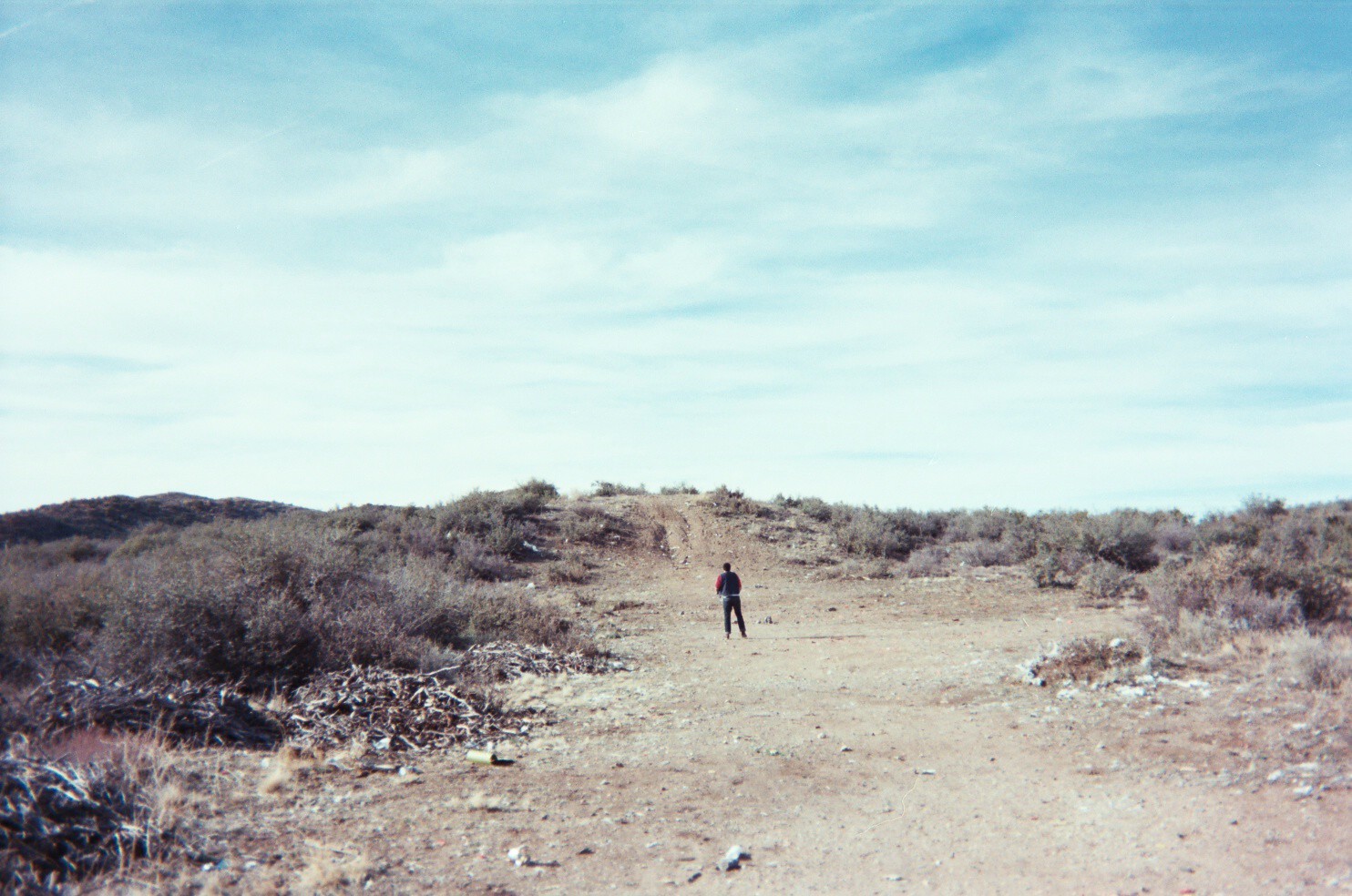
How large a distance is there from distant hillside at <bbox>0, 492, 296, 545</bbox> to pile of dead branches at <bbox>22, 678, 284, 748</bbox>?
2432 cm

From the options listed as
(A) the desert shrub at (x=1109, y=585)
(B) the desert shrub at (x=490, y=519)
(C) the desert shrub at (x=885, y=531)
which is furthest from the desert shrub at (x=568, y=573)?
(A) the desert shrub at (x=1109, y=585)

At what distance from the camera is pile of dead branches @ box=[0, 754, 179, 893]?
14.6ft

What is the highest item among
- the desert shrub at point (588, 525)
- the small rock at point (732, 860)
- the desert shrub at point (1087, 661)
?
the desert shrub at point (588, 525)

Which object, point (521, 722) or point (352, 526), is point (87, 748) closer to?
point (521, 722)

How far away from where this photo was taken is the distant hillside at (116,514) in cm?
2986

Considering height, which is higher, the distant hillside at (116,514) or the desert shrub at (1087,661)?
the distant hillside at (116,514)

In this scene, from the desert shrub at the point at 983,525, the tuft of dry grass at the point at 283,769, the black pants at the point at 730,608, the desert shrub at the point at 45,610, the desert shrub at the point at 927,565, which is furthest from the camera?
the desert shrub at the point at 983,525

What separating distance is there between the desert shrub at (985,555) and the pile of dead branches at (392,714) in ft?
58.9

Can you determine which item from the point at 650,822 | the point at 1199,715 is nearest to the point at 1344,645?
the point at 1199,715

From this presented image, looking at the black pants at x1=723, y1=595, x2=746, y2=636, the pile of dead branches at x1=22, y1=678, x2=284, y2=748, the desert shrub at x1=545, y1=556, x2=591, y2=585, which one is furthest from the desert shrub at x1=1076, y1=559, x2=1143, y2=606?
the pile of dead branches at x1=22, y1=678, x2=284, y2=748

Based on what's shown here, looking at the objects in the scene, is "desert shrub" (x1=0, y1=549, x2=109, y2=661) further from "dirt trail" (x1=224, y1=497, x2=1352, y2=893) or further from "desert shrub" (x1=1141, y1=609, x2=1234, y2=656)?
"desert shrub" (x1=1141, y1=609, x2=1234, y2=656)

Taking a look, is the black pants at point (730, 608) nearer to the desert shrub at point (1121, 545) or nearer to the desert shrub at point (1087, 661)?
the desert shrub at point (1087, 661)

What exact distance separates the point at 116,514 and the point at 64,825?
3584 centimetres

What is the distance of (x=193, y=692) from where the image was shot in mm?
7734
